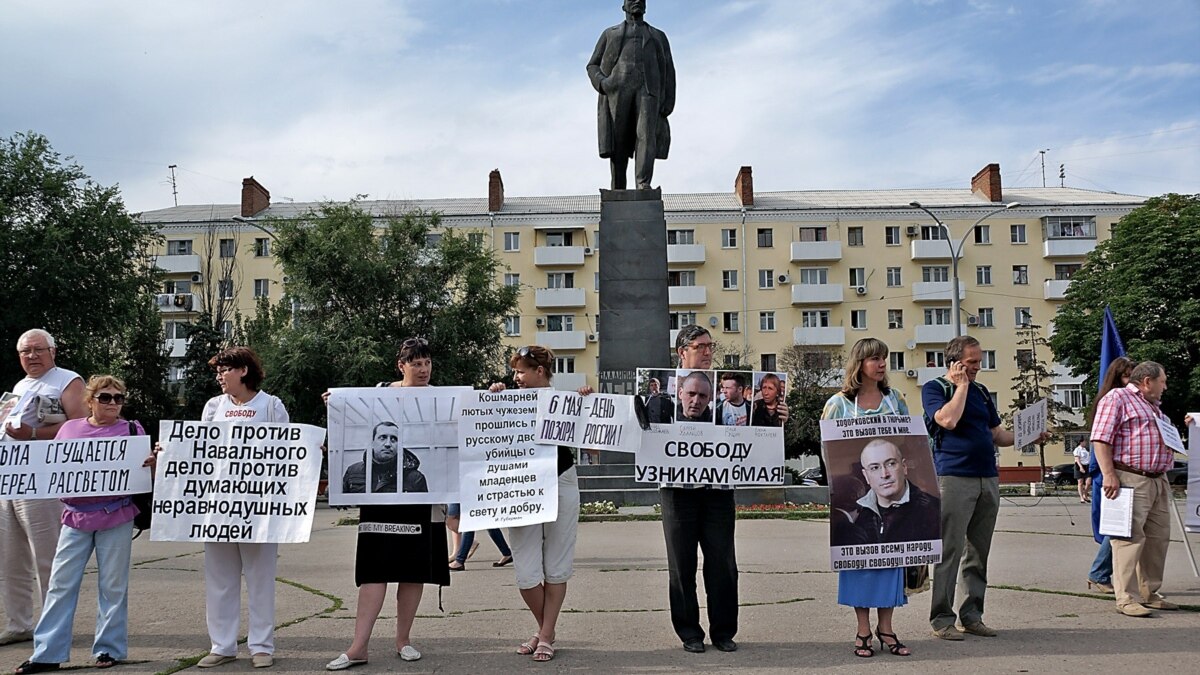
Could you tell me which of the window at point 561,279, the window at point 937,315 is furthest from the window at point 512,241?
the window at point 937,315

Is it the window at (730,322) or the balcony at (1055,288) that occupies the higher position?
the balcony at (1055,288)

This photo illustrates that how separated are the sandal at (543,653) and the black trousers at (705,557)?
831 mm

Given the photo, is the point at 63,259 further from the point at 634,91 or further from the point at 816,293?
the point at 816,293

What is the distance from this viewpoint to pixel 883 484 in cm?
687

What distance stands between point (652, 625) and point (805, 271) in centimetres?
5728

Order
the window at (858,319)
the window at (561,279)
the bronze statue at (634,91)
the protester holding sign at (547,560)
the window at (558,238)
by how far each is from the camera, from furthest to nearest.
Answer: the window at (561,279)
the window at (558,238)
the window at (858,319)
the bronze statue at (634,91)
the protester holding sign at (547,560)

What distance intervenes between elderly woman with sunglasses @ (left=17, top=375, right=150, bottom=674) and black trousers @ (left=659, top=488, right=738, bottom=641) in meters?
3.47

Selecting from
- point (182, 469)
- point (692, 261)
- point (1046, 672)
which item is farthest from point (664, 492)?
point (692, 261)

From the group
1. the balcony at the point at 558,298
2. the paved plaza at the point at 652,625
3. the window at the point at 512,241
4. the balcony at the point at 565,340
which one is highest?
the window at the point at 512,241

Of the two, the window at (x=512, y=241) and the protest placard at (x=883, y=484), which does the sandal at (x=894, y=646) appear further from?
the window at (x=512, y=241)

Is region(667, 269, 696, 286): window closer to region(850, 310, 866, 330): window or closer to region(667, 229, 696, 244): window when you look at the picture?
region(667, 229, 696, 244): window

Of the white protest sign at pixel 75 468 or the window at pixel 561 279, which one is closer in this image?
the white protest sign at pixel 75 468

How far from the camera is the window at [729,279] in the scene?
63.4m

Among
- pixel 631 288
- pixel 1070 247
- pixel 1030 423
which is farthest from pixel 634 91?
pixel 1070 247
